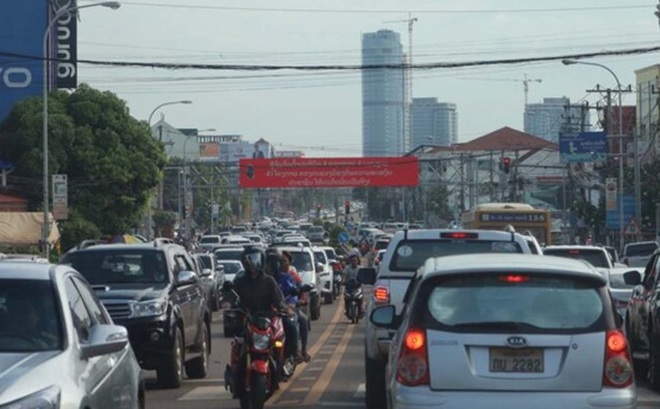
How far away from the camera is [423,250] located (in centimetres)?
1572

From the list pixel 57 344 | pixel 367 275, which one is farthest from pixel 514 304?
pixel 367 275

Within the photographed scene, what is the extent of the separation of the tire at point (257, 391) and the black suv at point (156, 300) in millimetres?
3046

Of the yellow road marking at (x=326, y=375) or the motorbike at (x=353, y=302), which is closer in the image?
the yellow road marking at (x=326, y=375)

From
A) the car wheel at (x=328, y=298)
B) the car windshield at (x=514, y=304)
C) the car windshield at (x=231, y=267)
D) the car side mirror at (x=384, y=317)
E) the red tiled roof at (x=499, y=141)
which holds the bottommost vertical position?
the car wheel at (x=328, y=298)

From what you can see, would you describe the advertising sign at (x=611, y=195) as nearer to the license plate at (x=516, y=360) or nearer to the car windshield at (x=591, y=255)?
the car windshield at (x=591, y=255)

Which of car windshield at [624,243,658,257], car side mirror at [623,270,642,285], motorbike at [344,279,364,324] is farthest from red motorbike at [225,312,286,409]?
car windshield at [624,243,658,257]

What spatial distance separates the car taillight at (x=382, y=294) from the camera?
15163mm

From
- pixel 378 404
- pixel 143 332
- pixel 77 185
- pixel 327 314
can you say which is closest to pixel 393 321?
pixel 378 404

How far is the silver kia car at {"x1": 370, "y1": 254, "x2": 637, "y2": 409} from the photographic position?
9.23 metres

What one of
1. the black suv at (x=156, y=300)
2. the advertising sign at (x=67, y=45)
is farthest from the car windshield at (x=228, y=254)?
the black suv at (x=156, y=300)

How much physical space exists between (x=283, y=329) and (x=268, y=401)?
0.87 m

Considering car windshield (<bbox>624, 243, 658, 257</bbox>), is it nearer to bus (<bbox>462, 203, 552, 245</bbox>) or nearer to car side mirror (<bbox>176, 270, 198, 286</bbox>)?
bus (<bbox>462, 203, 552, 245</bbox>)

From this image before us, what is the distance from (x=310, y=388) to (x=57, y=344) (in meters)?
9.28

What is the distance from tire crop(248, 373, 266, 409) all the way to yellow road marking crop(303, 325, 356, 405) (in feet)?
5.06
